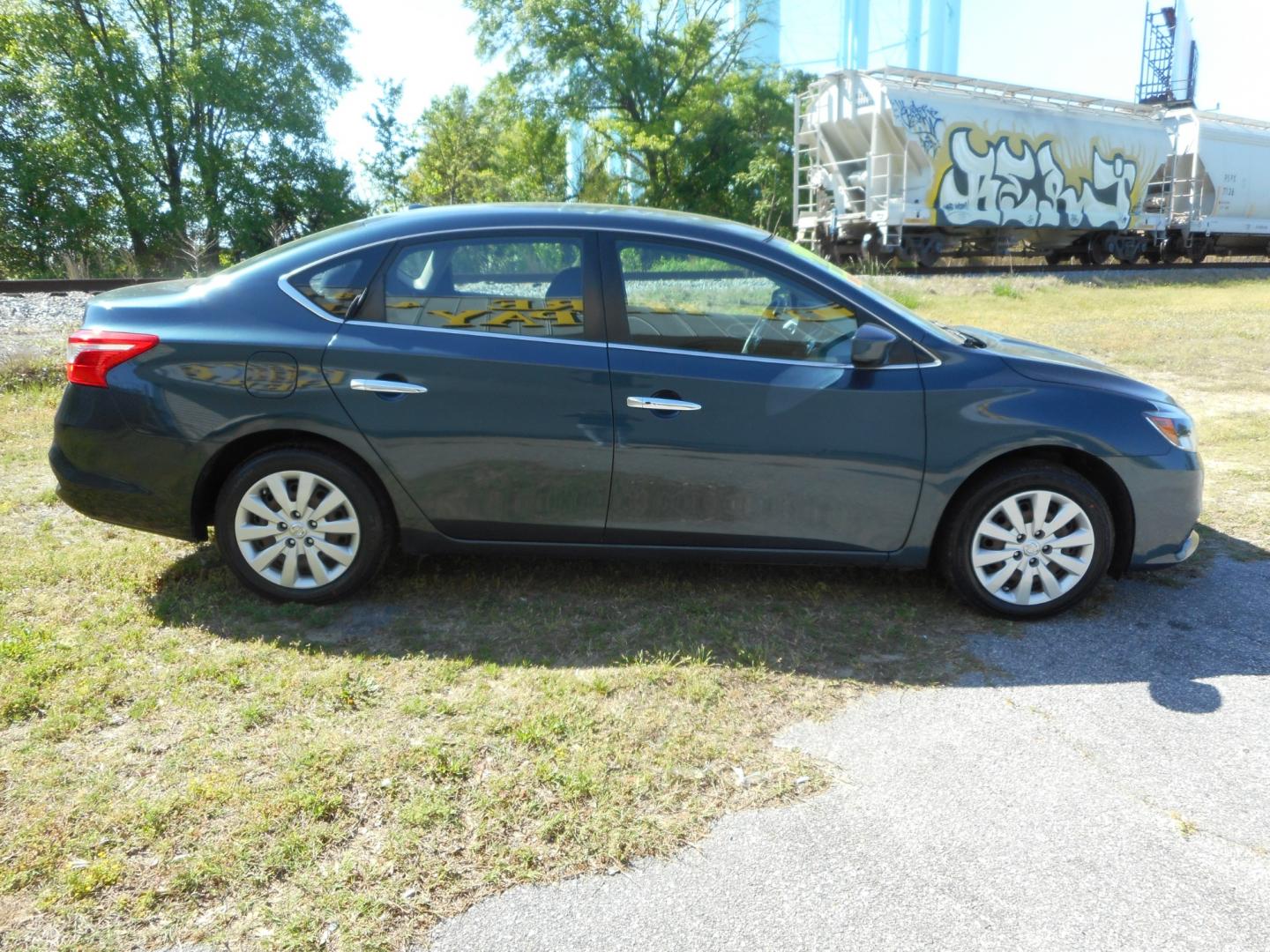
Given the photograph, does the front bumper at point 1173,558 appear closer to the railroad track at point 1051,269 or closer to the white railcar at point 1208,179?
the railroad track at point 1051,269

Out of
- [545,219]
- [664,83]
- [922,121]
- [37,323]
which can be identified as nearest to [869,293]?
[545,219]

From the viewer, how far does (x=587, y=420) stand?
3941 millimetres

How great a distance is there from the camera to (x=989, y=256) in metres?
24.2

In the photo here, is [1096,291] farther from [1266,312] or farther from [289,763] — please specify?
[289,763]

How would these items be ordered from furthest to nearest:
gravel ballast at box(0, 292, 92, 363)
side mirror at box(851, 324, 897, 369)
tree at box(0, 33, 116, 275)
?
1. tree at box(0, 33, 116, 275)
2. gravel ballast at box(0, 292, 92, 363)
3. side mirror at box(851, 324, 897, 369)

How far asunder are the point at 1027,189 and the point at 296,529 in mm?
22126

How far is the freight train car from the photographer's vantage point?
20594 millimetres

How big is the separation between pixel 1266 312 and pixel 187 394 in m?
16.4

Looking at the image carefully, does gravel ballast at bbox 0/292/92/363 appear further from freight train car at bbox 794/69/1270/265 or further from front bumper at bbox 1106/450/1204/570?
freight train car at bbox 794/69/1270/265

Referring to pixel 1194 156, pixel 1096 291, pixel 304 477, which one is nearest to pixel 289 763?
pixel 304 477

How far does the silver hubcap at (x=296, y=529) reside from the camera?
4012mm

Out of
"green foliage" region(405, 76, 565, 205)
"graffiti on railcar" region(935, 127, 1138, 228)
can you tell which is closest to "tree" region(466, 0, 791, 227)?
→ "green foliage" region(405, 76, 565, 205)

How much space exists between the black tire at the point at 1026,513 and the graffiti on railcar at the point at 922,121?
58.3ft

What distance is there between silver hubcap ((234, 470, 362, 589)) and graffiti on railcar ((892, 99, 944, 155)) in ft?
61.3
